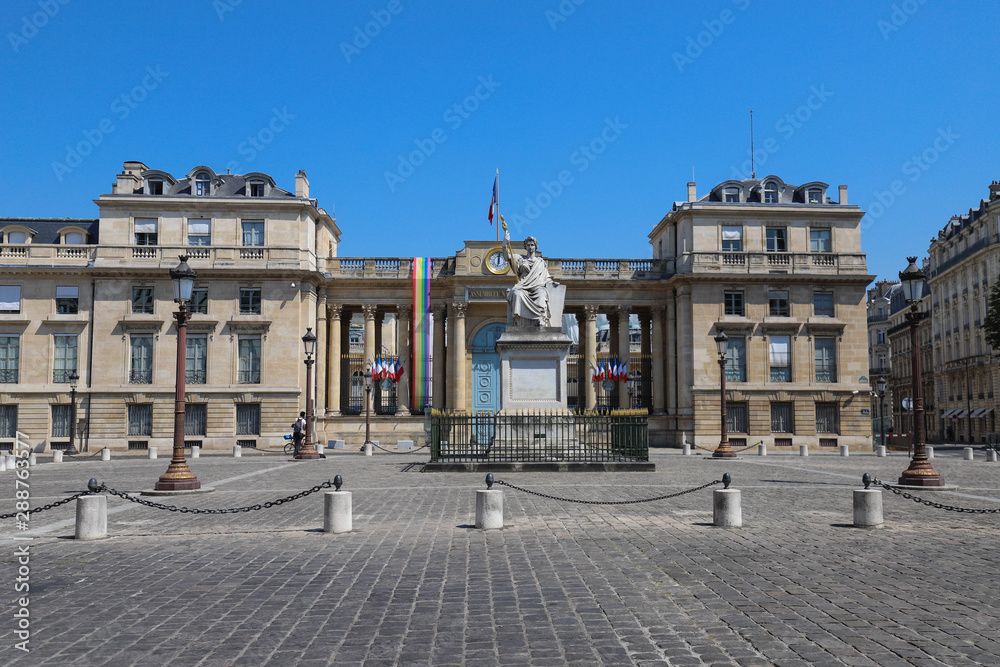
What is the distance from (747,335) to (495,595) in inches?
1518

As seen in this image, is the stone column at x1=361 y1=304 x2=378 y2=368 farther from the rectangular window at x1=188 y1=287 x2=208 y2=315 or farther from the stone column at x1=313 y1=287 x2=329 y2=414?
the rectangular window at x1=188 y1=287 x2=208 y2=315

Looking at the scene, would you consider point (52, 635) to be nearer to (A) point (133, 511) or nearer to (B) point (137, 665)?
(B) point (137, 665)

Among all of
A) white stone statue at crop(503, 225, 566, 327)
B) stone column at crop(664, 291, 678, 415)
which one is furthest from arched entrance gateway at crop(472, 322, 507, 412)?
white stone statue at crop(503, 225, 566, 327)

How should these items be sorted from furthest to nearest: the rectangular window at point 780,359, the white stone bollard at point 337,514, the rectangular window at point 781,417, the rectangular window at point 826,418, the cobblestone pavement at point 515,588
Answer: the rectangular window at point 780,359
the rectangular window at point 826,418
the rectangular window at point 781,417
the white stone bollard at point 337,514
the cobblestone pavement at point 515,588

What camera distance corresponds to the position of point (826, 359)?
4403 centimetres

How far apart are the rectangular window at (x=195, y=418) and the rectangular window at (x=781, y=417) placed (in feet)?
96.3

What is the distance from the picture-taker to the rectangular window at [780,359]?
43.6 m

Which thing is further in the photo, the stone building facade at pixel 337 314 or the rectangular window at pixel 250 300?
the rectangular window at pixel 250 300

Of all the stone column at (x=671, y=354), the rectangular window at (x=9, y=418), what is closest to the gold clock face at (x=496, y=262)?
the stone column at (x=671, y=354)

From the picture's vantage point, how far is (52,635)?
614 cm

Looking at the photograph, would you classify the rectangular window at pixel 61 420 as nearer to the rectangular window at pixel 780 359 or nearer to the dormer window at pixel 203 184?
the dormer window at pixel 203 184

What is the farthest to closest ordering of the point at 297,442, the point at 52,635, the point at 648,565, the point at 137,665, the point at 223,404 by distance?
the point at 223,404 → the point at 297,442 → the point at 648,565 → the point at 52,635 → the point at 137,665

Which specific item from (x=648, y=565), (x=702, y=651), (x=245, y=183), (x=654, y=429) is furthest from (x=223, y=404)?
(x=702, y=651)

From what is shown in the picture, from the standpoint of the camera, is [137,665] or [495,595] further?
[495,595]
